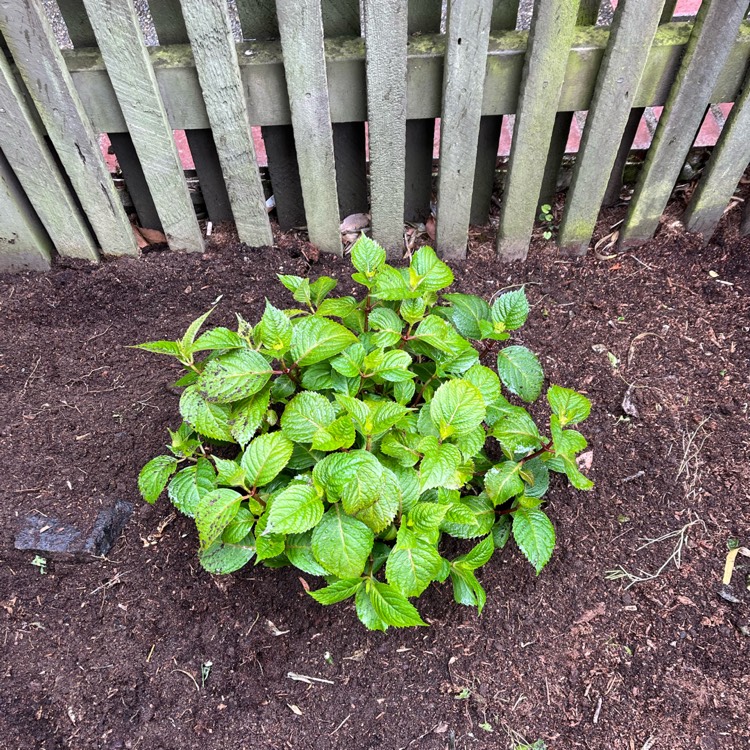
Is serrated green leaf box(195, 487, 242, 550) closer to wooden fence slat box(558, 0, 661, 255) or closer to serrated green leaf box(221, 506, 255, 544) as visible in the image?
serrated green leaf box(221, 506, 255, 544)

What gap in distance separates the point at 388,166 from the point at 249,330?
0.94 meters

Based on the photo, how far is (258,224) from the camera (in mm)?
2432

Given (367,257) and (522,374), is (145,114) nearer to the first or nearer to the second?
(367,257)

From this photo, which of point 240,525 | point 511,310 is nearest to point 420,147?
point 511,310

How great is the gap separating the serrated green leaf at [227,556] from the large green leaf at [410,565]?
1.26 ft

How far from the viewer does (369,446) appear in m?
1.48

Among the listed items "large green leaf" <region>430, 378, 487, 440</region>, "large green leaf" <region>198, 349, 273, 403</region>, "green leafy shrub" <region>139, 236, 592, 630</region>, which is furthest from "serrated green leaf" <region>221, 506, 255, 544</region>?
"large green leaf" <region>430, 378, 487, 440</region>

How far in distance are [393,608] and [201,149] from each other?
5.85ft

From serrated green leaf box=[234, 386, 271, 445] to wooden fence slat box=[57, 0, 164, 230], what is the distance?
1.20 meters

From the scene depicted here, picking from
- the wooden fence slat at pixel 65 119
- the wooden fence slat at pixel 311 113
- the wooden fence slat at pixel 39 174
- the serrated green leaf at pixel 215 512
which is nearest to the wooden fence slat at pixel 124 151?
the wooden fence slat at pixel 65 119

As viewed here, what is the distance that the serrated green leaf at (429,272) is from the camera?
1636mm

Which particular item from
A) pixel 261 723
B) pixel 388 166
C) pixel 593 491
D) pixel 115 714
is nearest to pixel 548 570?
pixel 593 491

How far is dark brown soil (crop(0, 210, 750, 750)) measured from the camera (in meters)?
1.63

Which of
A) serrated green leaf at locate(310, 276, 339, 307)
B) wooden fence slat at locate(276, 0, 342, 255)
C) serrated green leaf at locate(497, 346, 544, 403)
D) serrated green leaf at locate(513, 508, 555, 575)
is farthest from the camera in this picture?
wooden fence slat at locate(276, 0, 342, 255)
